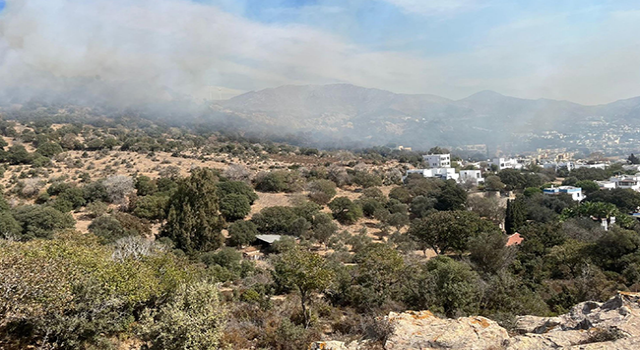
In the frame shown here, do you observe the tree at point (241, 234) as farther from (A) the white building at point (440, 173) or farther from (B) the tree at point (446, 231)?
(A) the white building at point (440, 173)

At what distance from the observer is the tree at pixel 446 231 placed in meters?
25.1

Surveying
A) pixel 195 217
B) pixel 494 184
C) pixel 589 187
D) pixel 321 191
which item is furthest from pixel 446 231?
pixel 589 187

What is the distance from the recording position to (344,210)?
3406 centimetres

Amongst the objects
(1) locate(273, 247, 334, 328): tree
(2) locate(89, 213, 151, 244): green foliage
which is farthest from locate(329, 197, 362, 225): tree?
(1) locate(273, 247, 334, 328): tree

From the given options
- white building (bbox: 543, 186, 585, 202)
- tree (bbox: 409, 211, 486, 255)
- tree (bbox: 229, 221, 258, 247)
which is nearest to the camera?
tree (bbox: 409, 211, 486, 255)

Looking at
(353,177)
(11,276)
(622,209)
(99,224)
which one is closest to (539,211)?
(622,209)

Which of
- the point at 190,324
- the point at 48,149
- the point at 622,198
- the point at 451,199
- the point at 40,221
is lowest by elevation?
the point at 622,198

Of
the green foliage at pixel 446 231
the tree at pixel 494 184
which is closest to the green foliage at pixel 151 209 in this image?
the green foliage at pixel 446 231

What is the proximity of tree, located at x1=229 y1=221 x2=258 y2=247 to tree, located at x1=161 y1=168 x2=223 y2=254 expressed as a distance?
59.7 inches

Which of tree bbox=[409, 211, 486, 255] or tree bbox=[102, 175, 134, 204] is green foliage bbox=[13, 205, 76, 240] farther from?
tree bbox=[409, 211, 486, 255]

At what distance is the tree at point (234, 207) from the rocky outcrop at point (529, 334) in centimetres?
2359

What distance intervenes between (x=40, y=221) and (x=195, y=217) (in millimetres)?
9704

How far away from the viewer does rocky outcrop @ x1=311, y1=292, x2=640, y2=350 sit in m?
6.24

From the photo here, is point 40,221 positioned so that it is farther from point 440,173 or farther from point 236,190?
point 440,173
